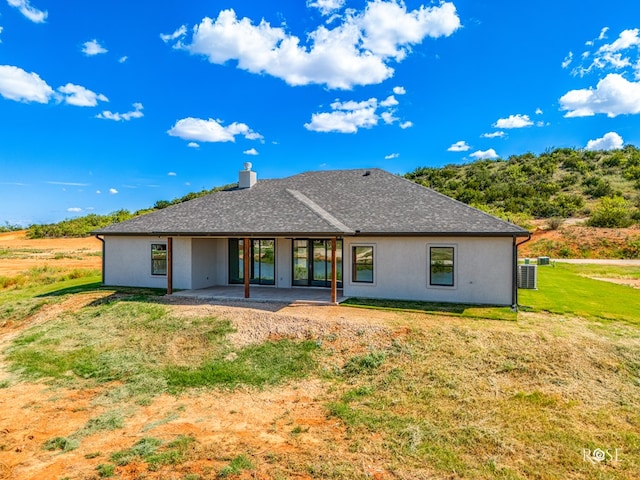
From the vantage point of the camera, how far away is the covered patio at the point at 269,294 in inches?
537

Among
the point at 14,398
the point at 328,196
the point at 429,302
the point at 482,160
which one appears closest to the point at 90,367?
the point at 14,398

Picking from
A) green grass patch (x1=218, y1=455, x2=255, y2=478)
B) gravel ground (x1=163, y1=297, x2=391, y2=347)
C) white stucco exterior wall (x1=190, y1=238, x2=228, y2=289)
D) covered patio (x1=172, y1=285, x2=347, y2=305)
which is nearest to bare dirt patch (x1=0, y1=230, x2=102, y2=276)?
white stucco exterior wall (x1=190, y1=238, x2=228, y2=289)

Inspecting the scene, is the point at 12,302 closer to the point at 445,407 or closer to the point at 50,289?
the point at 50,289

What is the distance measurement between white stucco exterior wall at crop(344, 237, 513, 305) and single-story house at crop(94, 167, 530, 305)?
1.3 inches

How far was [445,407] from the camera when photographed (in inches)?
272

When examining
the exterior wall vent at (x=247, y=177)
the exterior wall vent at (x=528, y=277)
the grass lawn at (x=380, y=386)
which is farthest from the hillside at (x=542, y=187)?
the grass lawn at (x=380, y=386)

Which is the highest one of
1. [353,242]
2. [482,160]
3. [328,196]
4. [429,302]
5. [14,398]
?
[482,160]

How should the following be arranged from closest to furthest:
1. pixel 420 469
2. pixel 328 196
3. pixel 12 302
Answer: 1. pixel 420 469
2. pixel 12 302
3. pixel 328 196

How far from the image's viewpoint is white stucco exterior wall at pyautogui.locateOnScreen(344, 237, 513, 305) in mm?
12797

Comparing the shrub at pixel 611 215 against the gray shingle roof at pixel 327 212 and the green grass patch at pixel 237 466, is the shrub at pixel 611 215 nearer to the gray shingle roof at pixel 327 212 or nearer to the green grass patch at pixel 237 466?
the gray shingle roof at pixel 327 212

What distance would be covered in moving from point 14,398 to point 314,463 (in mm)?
6890
